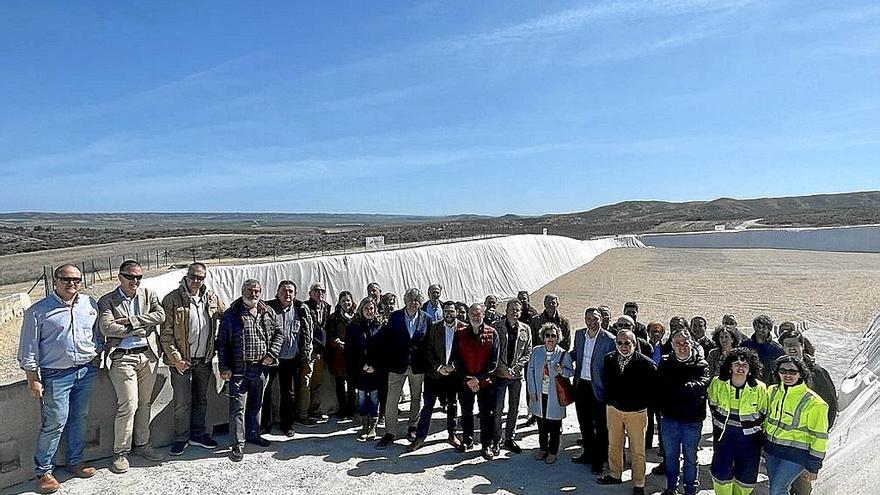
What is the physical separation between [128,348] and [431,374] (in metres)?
2.53

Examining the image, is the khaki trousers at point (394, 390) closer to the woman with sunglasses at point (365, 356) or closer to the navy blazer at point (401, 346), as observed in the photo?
the navy blazer at point (401, 346)

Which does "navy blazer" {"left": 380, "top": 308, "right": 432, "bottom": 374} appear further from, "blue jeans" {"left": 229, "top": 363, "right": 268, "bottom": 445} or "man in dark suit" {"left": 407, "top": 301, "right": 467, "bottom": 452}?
"blue jeans" {"left": 229, "top": 363, "right": 268, "bottom": 445}

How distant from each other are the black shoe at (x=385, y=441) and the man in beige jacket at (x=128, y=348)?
6.18 ft

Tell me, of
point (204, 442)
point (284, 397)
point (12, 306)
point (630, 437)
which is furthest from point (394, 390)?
point (12, 306)

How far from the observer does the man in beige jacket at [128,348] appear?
444 centimetres

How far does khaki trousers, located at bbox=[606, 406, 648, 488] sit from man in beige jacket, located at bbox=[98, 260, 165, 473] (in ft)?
12.3

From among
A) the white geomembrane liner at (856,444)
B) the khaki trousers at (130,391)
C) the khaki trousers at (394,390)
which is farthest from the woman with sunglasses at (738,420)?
the khaki trousers at (130,391)

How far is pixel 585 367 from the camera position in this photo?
488 centimetres

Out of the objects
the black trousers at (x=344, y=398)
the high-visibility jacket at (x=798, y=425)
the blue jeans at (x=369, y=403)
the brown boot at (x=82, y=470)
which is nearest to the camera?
the high-visibility jacket at (x=798, y=425)

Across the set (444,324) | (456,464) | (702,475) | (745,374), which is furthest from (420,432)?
(745,374)

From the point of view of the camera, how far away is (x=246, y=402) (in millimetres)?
5148

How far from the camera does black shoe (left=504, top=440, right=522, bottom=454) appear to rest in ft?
17.3

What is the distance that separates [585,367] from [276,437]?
9.73 ft

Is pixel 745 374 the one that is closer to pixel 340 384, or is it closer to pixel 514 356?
pixel 514 356
